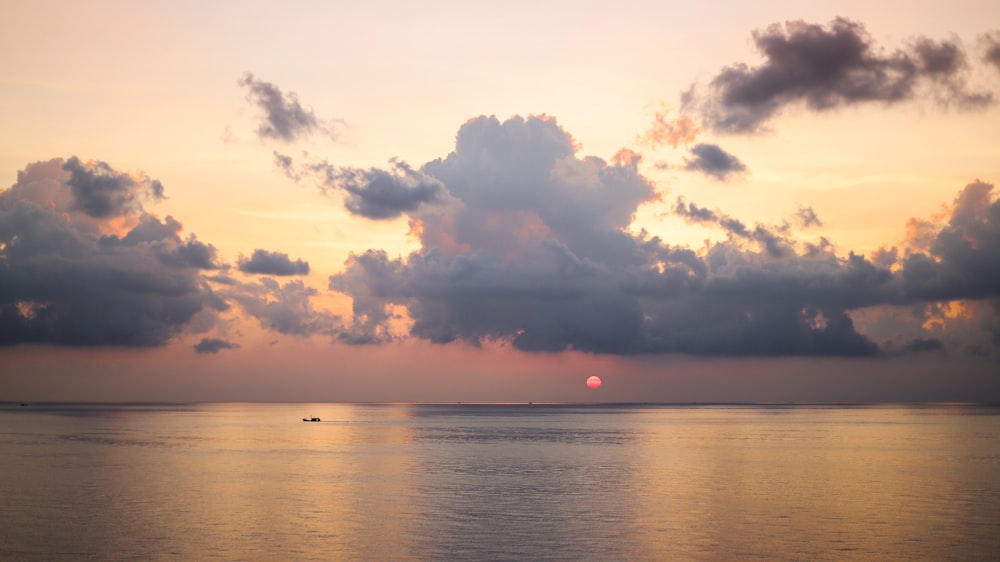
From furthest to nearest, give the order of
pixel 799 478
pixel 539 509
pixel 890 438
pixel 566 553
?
1. pixel 890 438
2. pixel 799 478
3. pixel 539 509
4. pixel 566 553

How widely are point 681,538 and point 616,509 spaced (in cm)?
1216

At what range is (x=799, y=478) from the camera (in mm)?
88375

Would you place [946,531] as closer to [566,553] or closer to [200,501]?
[566,553]

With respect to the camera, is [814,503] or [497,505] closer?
[497,505]

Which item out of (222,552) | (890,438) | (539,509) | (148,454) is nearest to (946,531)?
(539,509)

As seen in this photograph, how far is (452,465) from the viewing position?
104625 millimetres

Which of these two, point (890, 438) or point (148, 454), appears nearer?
point (148, 454)

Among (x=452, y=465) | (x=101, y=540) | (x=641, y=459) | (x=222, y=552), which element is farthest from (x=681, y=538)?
(x=641, y=459)

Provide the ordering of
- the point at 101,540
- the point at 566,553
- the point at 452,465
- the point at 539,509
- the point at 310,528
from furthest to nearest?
the point at 452,465 < the point at 539,509 < the point at 310,528 < the point at 101,540 < the point at 566,553

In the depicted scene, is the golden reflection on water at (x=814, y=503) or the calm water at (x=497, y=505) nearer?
the calm water at (x=497, y=505)

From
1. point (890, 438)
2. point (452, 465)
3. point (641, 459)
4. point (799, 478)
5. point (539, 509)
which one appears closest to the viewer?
point (539, 509)

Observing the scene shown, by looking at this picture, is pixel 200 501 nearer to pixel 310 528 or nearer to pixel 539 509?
pixel 310 528

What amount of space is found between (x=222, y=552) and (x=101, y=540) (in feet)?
29.5

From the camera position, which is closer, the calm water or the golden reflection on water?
the calm water
